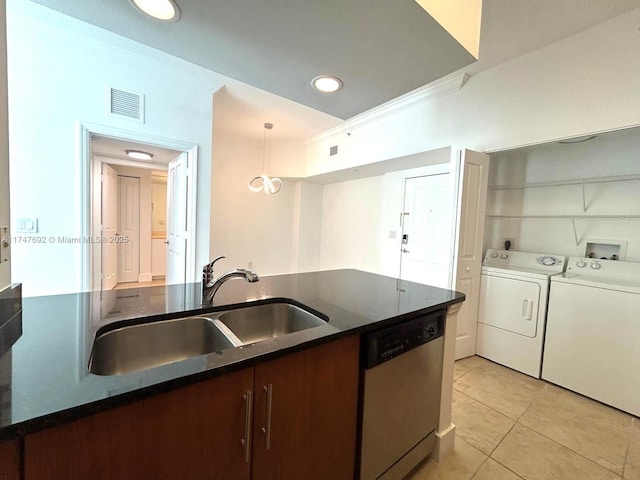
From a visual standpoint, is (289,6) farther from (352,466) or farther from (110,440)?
(352,466)

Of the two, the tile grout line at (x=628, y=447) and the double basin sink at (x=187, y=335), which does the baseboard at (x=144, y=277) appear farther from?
the tile grout line at (x=628, y=447)

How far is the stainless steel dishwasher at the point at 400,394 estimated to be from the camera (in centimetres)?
118

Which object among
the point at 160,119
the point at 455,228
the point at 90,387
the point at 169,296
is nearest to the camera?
the point at 90,387

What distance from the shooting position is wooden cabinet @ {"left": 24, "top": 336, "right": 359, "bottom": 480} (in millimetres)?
620

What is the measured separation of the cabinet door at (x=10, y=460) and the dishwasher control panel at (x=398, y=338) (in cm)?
97

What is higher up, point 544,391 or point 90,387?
point 90,387

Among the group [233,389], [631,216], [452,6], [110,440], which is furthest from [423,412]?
[631,216]

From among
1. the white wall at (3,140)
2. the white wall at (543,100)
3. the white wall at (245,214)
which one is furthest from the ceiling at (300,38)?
the white wall at (245,214)

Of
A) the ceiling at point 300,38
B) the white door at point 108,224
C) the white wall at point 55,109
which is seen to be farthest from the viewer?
the white door at point 108,224

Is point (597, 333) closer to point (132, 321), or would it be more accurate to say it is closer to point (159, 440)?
point (159, 440)

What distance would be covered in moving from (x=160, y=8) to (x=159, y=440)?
5.03ft

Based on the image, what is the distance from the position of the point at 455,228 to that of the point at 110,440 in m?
2.68

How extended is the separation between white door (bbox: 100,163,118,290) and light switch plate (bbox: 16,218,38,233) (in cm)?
144

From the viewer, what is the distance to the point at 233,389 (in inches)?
32.0
